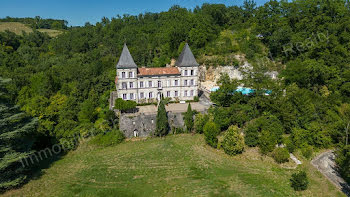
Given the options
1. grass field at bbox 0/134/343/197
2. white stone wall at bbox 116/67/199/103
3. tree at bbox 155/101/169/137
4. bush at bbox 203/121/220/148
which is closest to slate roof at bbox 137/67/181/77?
white stone wall at bbox 116/67/199/103

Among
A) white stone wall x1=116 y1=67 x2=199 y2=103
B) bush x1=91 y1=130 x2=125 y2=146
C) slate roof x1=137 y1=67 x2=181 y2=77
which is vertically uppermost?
slate roof x1=137 y1=67 x2=181 y2=77

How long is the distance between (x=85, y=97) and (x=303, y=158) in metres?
36.3

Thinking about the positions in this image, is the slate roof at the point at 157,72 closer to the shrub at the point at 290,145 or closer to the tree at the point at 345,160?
the shrub at the point at 290,145

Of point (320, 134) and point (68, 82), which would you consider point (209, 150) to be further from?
point (68, 82)

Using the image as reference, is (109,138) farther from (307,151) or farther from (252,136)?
(307,151)

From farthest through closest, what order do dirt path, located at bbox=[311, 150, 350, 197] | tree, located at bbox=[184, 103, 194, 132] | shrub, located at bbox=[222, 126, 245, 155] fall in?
tree, located at bbox=[184, 103, 194, 132]
shrub, located at bbox=[222, 126, 245, 155]
dirt path, located at bbox=[311, 150, 350, 197]

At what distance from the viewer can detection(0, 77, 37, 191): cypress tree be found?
65.3 feet

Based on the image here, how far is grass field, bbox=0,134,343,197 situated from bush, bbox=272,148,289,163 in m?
0.70

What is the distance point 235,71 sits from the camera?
47219 mm

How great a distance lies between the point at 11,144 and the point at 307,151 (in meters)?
31.2

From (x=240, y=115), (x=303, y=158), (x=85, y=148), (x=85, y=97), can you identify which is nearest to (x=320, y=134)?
(x=303, y=158)

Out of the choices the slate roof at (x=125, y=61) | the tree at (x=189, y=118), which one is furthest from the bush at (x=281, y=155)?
the slate roof at (x=125, y=61)

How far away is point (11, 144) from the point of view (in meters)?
21.2

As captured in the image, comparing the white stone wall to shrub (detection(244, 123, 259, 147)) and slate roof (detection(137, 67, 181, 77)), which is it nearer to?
slate roof (detection(137, 67, 181, 77))
